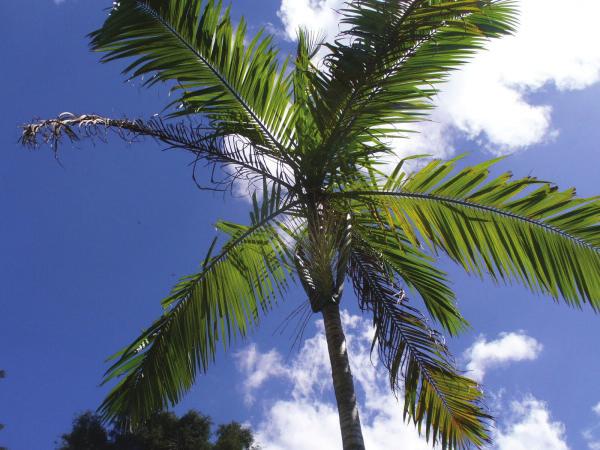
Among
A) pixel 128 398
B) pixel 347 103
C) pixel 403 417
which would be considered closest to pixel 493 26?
pixel 347 103

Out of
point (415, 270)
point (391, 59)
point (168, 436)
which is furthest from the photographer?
point (168, 436)

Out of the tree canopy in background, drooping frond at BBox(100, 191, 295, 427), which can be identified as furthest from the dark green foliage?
drooping frond at BBox(100, 191, 295, 427)

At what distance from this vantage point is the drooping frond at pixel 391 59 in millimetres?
5168

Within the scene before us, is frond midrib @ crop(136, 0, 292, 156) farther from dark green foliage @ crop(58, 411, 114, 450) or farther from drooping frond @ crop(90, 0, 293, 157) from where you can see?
dark green foliage @ crop(58, 411, 114, 450)

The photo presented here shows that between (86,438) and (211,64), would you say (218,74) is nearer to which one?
(211,64)

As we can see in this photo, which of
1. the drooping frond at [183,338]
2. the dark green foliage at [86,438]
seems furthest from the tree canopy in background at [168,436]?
the drooping frond at [183,338]

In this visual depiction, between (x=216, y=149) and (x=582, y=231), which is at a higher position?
(x=216, y=149)

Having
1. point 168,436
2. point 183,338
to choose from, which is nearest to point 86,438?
point 168,436

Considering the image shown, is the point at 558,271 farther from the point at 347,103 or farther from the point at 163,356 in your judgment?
the point at 163,356

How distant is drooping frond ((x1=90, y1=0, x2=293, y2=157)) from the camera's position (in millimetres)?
5977

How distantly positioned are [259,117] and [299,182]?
759mm

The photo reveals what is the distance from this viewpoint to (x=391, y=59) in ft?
17.8

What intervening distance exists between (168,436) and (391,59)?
60.8ft

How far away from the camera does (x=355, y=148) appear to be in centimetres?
605
